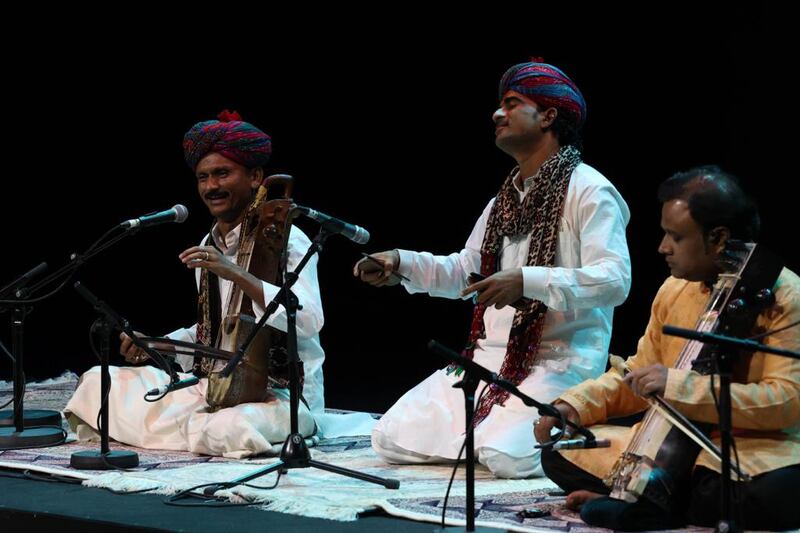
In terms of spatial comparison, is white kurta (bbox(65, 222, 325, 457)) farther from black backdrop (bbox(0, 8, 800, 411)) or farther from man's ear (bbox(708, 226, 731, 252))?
man's ear (bbox(708, 226, 731, 252))

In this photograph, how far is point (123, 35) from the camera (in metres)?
7.93

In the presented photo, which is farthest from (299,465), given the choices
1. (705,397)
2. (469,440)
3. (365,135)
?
(365,135)

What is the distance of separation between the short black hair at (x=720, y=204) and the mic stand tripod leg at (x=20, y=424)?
2.74 m

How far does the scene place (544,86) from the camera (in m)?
4.41

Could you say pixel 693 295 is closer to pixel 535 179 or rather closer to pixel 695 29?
pixel 535 179

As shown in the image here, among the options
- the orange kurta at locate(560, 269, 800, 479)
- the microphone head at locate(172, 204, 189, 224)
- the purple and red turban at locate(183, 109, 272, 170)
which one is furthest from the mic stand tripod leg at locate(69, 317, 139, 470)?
the orange kurta at locate(560, 269, 800, 479)

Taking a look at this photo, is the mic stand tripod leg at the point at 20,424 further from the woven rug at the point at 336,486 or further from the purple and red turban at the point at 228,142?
the purple and red turban at the point at 228,142

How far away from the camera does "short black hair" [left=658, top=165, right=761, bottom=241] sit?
125 inches

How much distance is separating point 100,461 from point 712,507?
86.8 inches

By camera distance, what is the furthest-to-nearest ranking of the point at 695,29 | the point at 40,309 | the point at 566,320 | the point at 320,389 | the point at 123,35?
the point at 40,309, the point at 123,35, the point at 695,29, the point at 320,389, the point at 566,320

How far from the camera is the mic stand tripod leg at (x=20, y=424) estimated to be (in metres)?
4.70

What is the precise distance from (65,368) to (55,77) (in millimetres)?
2096

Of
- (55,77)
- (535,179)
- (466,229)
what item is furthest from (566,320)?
(55,77)

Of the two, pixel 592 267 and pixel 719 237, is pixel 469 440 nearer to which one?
pixel 719 237
